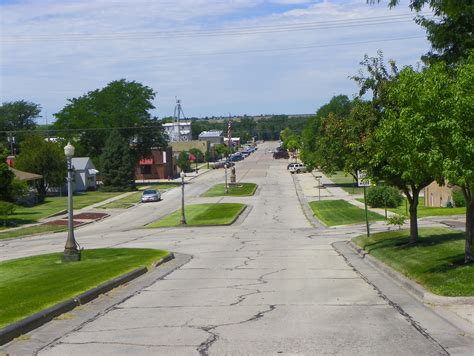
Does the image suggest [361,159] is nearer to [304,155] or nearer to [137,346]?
[137,346]

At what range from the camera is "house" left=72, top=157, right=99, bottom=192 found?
92.9 m

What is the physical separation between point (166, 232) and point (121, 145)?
49.8 metres

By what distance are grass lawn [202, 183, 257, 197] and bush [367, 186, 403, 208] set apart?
2301cm

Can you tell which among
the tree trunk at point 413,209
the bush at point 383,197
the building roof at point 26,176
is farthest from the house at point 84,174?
the tree trunk at point 413,209

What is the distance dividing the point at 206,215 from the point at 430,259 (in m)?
38.5

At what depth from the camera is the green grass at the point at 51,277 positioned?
13.3 meters

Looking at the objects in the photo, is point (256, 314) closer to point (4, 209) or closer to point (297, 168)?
point (4, 209)

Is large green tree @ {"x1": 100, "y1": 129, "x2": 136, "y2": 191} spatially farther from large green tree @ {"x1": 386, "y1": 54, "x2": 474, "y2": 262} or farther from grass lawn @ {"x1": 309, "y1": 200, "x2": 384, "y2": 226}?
large green tree @ {"x1": 386, "y1": 54, "x2": 474, "y2": 262}

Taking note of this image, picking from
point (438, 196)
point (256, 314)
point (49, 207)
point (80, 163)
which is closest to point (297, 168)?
point (80, 163)

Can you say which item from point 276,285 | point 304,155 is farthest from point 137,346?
point 304,155

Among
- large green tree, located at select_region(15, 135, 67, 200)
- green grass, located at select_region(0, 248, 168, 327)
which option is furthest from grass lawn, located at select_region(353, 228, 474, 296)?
large green tree, located at select_region(15, 135, 67, 200)

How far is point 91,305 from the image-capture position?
14.3m

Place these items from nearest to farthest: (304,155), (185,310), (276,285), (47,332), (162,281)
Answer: (47,332), (185,310), (276,285), (162,281), (304,155)

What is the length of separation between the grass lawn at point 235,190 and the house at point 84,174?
16295mm
